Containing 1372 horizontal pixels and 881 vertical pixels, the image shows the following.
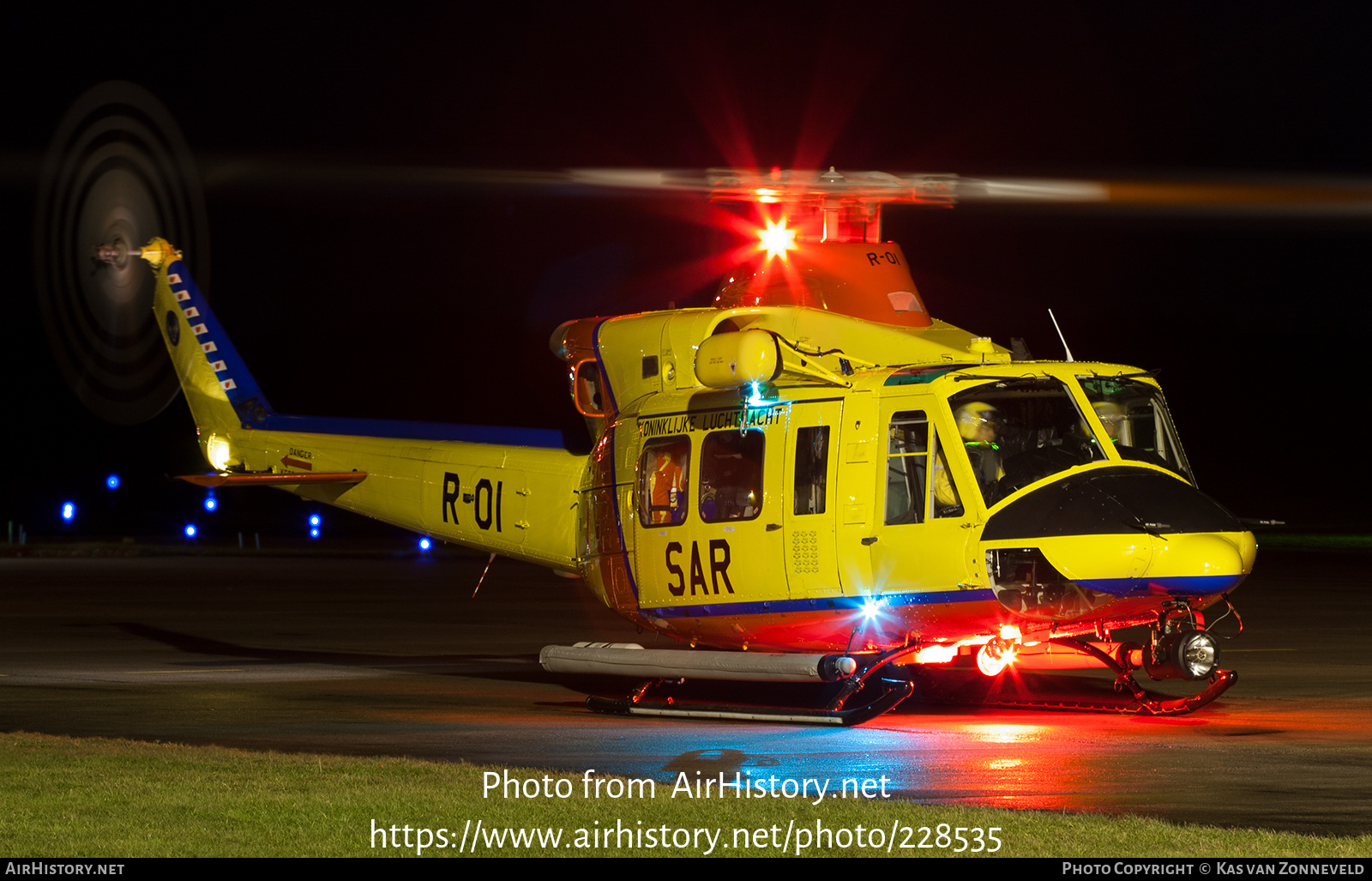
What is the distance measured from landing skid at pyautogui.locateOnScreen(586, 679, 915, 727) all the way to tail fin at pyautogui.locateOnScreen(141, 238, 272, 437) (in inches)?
303

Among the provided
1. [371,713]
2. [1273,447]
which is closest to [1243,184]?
[371,713]

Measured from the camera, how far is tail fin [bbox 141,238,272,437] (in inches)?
834

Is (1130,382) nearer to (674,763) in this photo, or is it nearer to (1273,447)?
(674,763)

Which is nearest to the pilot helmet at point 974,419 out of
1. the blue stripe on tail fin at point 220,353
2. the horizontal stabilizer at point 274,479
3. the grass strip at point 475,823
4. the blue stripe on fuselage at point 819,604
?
the blue stripe on fuselage at point 819,604

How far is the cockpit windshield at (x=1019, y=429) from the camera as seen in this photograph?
13.5 m

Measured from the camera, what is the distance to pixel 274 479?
19.4m

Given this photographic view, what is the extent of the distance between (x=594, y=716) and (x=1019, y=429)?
434 cm

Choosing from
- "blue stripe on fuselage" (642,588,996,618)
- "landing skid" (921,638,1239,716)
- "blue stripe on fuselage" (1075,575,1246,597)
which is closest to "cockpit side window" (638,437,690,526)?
"blue stripe on fuselage" (642,588,996,618)

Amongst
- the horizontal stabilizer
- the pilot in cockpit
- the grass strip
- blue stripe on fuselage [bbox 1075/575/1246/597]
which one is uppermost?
the horizontal stabilizer

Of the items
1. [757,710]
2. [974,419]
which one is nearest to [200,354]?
[757,710]

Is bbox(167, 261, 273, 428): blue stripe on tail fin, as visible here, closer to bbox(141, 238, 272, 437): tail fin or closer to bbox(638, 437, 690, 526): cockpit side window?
bbox(141, 238, 272, 437): tail fin

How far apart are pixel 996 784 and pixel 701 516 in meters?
4.79

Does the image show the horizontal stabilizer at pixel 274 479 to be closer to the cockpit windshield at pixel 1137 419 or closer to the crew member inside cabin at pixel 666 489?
the crew member inside cabin at pixel 666 489

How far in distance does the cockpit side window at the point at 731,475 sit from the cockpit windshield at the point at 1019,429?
191 cm
